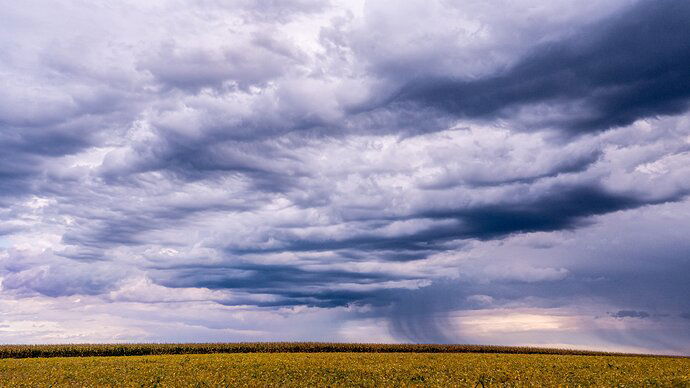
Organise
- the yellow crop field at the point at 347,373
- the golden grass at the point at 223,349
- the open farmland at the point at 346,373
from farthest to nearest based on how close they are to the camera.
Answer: the golden grass at the point at 223,349 < the open farmland at the point at 346,373 < the yellow crop field at the point at 347,373

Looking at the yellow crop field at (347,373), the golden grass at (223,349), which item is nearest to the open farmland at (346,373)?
A: the yellow crop field at (347,373)

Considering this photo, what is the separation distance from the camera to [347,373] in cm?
3741

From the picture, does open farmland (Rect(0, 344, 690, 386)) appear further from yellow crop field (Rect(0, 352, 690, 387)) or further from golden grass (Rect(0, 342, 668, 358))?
golden grass (Rect(0, 342, 668, 358))

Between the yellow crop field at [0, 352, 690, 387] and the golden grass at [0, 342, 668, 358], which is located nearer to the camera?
the yellow crop field at [0, 352, 690, 387]

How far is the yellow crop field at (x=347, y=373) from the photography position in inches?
1344

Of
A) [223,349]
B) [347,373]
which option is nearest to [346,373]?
[347,373]

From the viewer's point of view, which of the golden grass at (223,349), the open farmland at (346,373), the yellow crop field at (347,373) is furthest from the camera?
the golden grass at (223,349)

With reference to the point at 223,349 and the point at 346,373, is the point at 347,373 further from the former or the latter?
the point at 223,349

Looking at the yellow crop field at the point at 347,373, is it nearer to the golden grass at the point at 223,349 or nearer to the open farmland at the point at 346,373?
the open farmland at the point at 346,373

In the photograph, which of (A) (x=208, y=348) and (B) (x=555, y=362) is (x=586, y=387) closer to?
(B) (x=555, y=362)

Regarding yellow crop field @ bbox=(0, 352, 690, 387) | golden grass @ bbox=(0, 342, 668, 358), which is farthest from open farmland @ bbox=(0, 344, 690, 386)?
golden grass @ bbox=(0, 342, 668, 358)

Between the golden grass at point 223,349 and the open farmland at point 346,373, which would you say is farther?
the golden grass at point 223,349

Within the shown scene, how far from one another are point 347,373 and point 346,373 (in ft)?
0.26

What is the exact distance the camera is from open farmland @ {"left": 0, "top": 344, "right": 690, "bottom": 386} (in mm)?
34312
